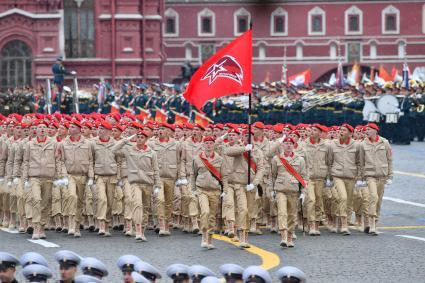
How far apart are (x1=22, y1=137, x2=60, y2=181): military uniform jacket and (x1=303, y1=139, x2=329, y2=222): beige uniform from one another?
394cm

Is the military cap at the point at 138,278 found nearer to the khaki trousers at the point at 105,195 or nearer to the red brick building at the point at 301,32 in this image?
the khaki trousers at the point at 105,195

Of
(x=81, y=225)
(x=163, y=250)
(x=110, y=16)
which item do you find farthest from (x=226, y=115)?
(x=163, y=250)

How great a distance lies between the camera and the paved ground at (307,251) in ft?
55.3

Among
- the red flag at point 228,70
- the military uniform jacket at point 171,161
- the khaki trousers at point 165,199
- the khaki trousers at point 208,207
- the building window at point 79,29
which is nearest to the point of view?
the khaki trousers at point 208,207

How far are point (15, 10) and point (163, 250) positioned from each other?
38.2m

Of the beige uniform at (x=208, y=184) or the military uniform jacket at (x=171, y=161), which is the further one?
the military uniform jacket at (x=171, y=161)

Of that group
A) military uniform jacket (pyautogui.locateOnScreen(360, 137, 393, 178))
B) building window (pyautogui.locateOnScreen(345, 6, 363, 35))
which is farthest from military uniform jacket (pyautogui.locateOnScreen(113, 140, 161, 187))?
building window (pyautogui.locateOnScreen(345, 6, 363, 35))

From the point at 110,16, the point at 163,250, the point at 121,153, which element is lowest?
the point at 163,250

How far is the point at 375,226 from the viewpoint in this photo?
20844 millimetres

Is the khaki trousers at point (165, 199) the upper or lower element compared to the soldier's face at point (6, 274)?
upper

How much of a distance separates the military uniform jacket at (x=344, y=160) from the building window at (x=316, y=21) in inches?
2253

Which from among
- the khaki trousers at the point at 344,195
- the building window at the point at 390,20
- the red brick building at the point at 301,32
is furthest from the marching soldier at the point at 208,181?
the building window at the point at 390,20

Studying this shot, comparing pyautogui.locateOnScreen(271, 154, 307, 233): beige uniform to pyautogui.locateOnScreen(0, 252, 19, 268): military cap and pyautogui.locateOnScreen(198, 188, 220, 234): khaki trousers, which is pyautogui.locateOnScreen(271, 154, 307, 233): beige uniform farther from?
pyautogui.locateOnScreen(0, 252, 19, 268): military cap

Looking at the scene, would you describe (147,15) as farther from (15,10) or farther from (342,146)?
(342,146)
